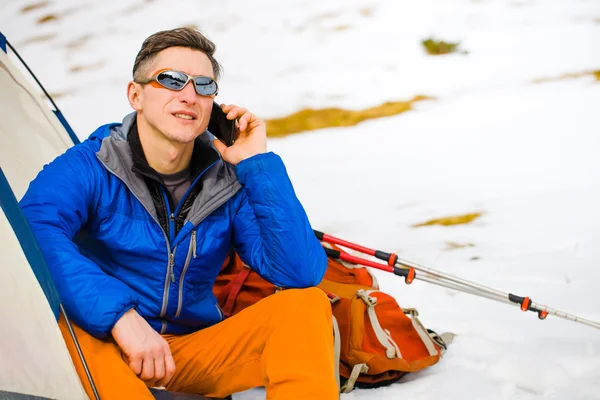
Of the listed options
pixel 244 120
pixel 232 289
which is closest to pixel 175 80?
pixel 244 120

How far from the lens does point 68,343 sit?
57.4 inches

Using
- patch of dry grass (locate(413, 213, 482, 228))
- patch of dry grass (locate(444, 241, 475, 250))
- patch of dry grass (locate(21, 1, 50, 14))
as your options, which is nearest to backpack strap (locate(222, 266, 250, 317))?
patch of dry grass (locate(444, 241, 475, 250))

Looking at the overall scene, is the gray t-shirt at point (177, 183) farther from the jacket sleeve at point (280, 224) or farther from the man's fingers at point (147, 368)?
the man's fingers at point (147, 368)

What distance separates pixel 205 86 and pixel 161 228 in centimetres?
41

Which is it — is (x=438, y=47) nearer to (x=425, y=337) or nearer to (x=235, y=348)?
(x=425, y=337)

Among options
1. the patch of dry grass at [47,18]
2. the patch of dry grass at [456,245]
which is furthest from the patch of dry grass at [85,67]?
the patch of dry grass at [456,245]

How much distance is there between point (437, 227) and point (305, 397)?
2.97 meters

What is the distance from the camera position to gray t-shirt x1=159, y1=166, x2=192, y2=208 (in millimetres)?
1836

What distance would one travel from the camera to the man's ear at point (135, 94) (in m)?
1.83

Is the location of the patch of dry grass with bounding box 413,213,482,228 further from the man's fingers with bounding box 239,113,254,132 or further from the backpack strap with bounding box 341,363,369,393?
the man's fingers with bounding box 239,113,254,132

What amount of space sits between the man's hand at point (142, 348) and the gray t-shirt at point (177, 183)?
0.41 m

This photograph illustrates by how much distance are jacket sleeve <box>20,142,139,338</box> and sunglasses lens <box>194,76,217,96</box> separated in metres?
0.36

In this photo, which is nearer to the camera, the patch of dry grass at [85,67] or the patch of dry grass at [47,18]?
the patch of dry grass at [85,67]

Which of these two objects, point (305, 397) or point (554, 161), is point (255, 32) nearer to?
point (554, 161)
